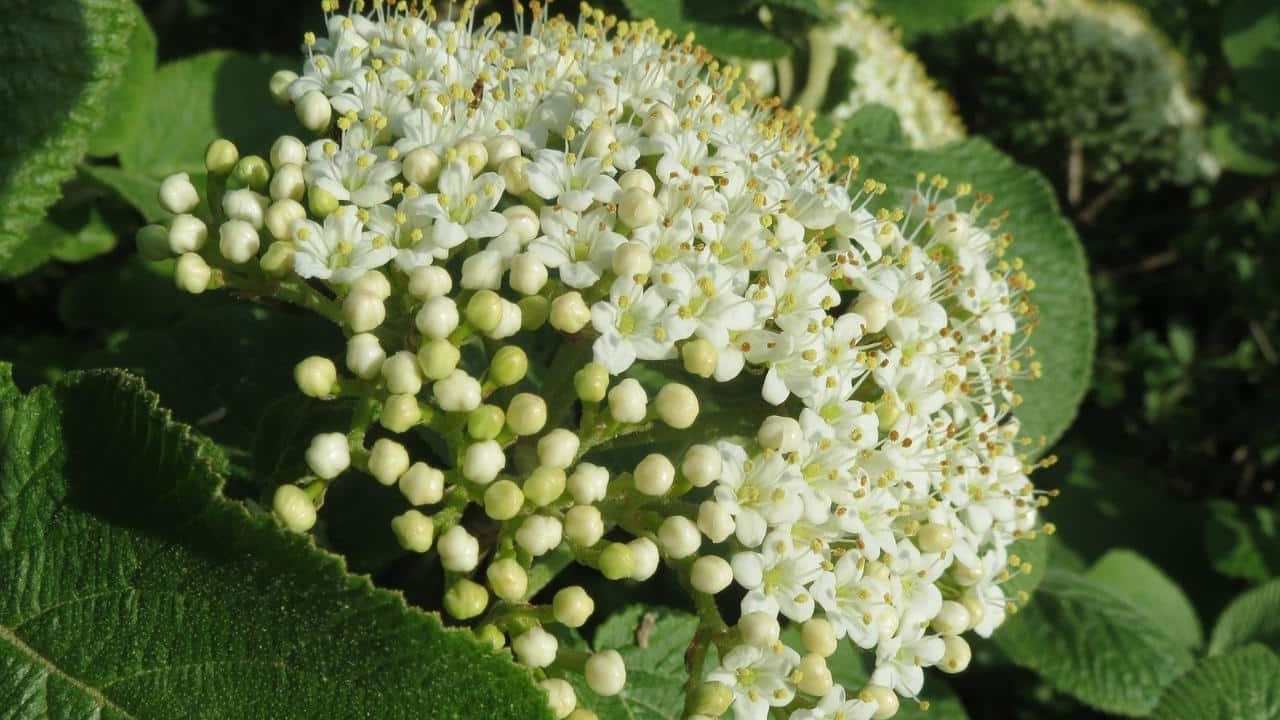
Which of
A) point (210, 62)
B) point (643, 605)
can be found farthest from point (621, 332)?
point (210, 62)

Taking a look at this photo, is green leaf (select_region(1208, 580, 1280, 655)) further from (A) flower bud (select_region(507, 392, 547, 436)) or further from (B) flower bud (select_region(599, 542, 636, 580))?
(A) flower bud (select_region(507, 392, 547, 436))

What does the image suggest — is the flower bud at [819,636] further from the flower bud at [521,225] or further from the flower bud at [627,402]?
the flower bud at [521,225]

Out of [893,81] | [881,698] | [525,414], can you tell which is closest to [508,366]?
[525,414]

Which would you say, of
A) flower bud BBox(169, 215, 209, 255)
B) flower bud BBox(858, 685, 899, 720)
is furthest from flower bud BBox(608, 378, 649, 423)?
flower bud BBox(169, 215, 209, 255)

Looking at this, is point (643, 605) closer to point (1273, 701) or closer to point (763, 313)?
point (763, 313)

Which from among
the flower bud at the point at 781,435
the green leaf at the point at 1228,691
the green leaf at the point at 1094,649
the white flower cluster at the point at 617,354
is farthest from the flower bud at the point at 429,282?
the green leaf at the point at 1228,691
